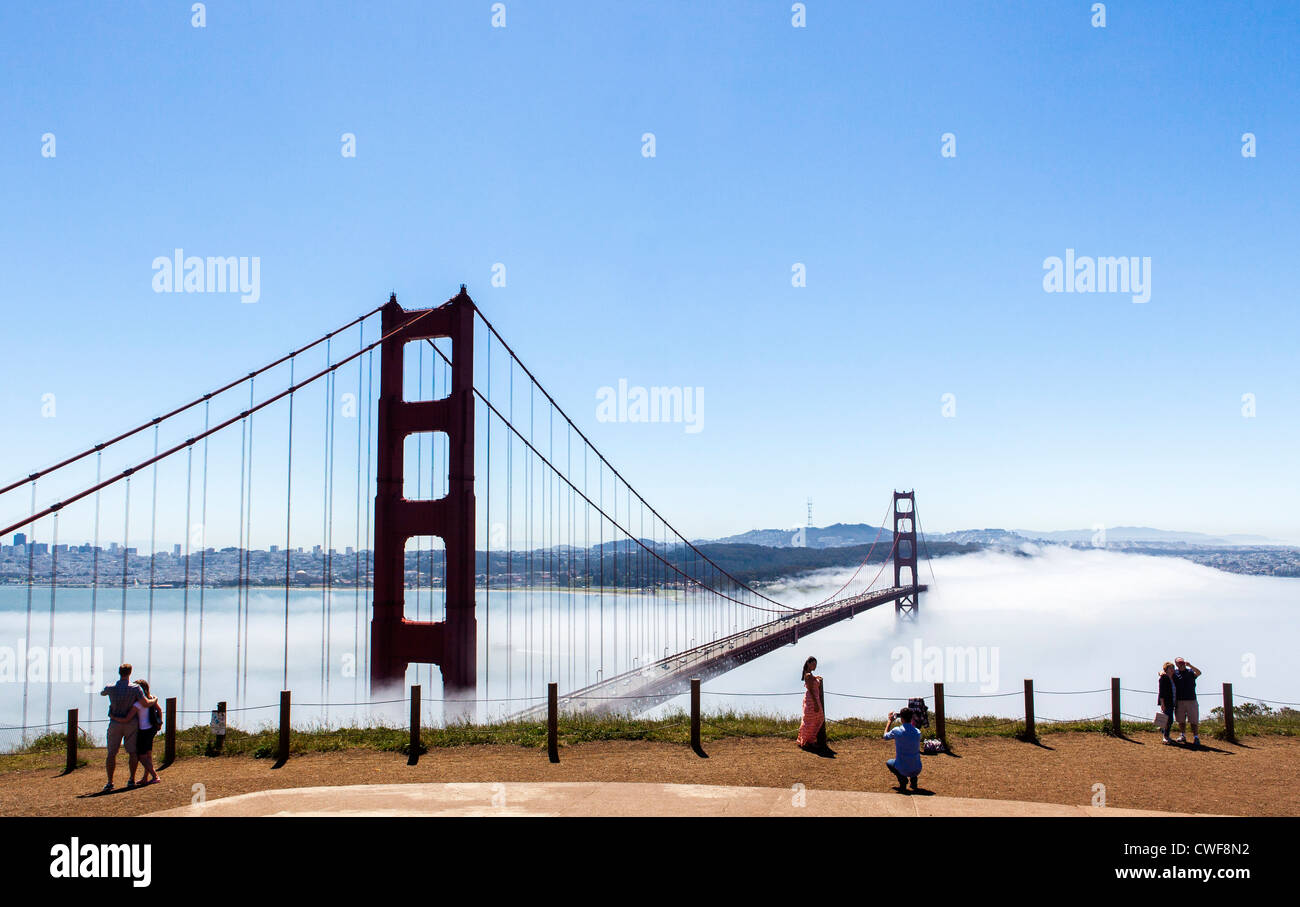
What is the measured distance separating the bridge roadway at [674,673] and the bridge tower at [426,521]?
2458 mm

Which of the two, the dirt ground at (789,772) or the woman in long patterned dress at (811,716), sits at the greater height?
the woman in long patterned dress at (811,716)

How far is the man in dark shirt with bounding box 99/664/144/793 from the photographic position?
29.8ft

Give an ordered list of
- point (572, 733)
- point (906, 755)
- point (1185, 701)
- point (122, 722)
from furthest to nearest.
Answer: point (572, 733)
point (1185, 701)
point (122, 722)
point (906, 755)

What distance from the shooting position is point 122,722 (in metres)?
9.20

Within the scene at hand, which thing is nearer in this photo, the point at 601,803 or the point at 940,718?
the point at 601,803

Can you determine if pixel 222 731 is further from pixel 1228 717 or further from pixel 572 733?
pixel 1228 717

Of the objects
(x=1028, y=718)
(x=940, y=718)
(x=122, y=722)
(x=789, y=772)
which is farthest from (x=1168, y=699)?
(x=122, y=722)

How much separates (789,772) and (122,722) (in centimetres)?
773

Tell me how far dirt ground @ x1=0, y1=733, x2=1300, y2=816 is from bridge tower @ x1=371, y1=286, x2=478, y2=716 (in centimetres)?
649

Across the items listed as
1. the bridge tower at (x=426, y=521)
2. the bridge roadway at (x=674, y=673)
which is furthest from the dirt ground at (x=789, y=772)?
the bridge tower at (x=426, y=521)

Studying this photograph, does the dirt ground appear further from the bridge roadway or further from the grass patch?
the bridge roadway

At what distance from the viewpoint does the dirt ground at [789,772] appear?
8227 mm

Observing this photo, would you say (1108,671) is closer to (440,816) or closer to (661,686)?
(661,686)

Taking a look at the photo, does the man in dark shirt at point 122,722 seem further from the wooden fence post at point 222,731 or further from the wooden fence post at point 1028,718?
the wooden fence post at point 1028,718
